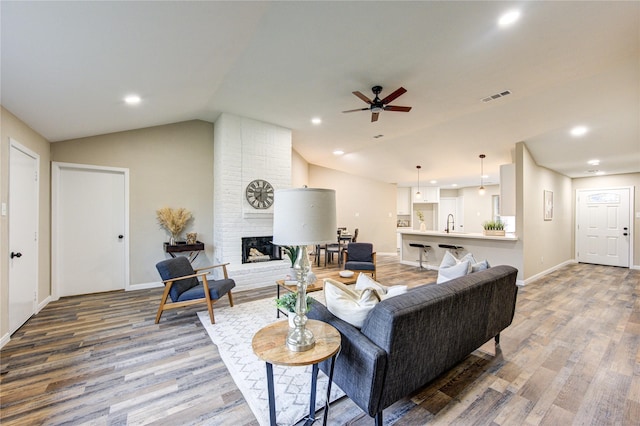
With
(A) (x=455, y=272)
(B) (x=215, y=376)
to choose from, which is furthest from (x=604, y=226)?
(B) (x=215, y=376)

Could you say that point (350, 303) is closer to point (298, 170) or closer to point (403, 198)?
point (298, 170)

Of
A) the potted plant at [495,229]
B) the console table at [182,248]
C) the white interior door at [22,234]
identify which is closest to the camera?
the white interior door at [22,234]

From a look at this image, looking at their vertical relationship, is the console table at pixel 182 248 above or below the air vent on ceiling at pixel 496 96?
below

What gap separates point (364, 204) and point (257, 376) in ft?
23.7

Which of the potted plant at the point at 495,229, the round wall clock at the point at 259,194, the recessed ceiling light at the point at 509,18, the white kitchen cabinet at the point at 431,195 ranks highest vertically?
the recessed ceiling light at the point at 509,18

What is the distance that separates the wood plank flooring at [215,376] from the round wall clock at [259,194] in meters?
2.13

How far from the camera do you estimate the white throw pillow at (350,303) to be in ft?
5.64

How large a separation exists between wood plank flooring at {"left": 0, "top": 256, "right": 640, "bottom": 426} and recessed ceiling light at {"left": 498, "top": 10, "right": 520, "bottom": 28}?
9.79ft

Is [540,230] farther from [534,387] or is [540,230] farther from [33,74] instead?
[33,74]

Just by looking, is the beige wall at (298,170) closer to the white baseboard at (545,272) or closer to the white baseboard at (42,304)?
the white baseboard at (42,304)

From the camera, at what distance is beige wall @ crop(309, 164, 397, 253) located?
842 cm

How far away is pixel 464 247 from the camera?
227 inches

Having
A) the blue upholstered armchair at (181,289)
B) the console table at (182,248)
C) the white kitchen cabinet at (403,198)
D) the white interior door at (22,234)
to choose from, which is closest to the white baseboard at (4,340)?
the white interior door at (22,234)

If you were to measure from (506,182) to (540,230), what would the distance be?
4.66ft
